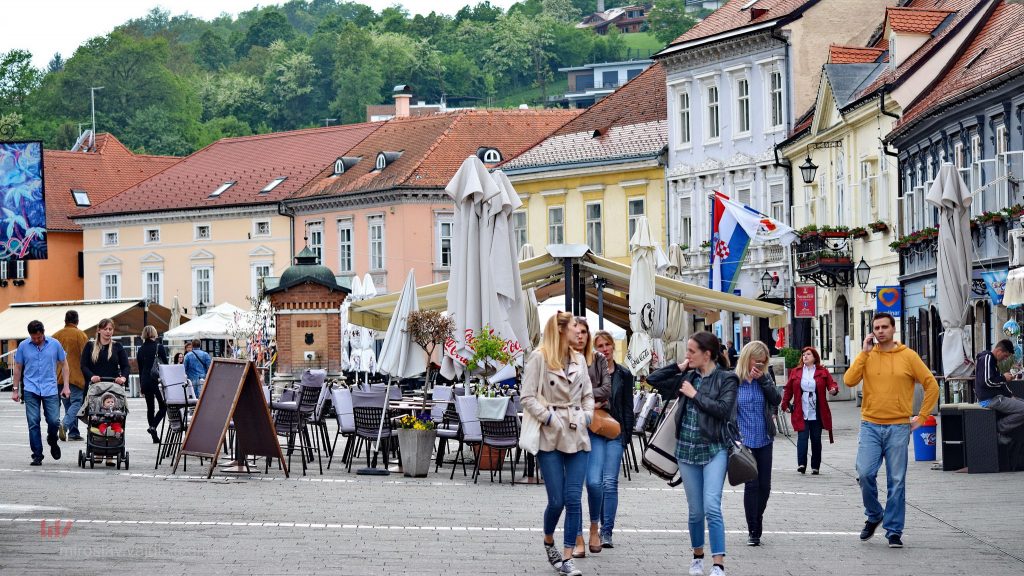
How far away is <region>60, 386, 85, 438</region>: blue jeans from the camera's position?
80.9 ft

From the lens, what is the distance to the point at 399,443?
21234 mm

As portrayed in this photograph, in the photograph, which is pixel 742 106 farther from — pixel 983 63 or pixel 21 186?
pixel 21 186

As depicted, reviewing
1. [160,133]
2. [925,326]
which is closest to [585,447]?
[925,326]

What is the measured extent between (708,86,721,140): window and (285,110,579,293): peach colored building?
14601mm

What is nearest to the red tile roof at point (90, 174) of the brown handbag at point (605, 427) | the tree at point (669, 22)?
the tree at point (669, 22)

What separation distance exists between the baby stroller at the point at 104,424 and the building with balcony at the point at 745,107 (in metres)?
29.8

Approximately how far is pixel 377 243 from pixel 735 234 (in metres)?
31.7

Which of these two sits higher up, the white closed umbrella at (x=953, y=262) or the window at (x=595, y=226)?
the window at (x=595, y=226)

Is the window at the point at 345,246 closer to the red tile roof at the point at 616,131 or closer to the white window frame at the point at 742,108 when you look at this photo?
the red tile roof at the point at 616,131

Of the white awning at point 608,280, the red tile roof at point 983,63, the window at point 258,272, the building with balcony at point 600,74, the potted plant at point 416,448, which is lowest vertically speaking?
the potted plant at point 416,448

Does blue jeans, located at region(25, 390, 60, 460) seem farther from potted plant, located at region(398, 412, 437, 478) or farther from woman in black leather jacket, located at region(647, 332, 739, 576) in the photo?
woman in black leather jacket, located at region(647, 332, 739, 576)

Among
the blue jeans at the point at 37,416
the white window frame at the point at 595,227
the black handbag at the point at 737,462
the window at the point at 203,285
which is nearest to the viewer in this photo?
the black handbag at the point at 737,462

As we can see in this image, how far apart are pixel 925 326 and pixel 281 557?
27278mm

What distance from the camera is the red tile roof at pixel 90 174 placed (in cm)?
8110
